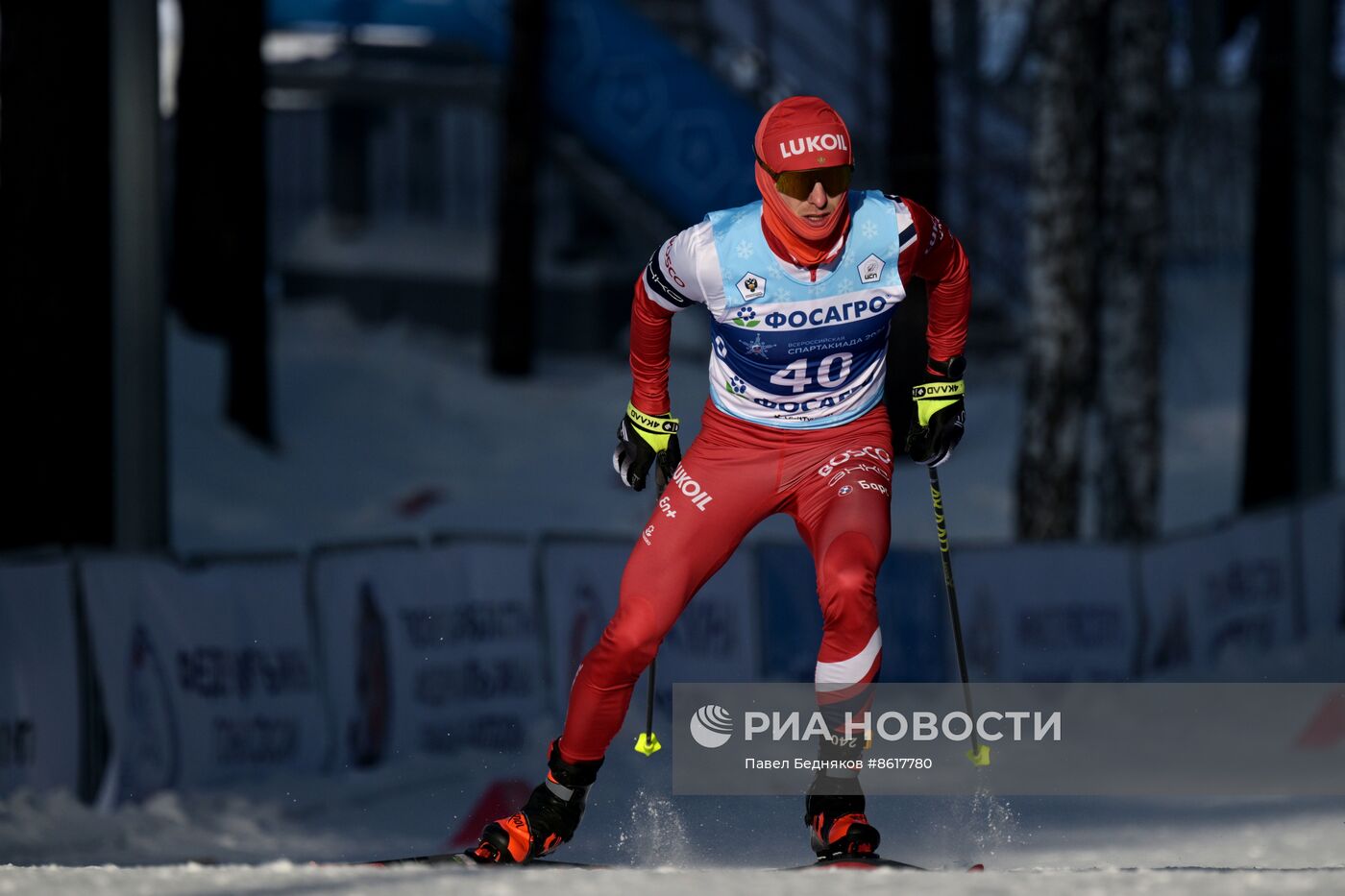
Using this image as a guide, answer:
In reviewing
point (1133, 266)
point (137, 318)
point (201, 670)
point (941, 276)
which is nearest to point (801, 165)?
point (941, 276)

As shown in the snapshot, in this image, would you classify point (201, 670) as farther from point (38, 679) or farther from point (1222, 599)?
point (1222, 599)

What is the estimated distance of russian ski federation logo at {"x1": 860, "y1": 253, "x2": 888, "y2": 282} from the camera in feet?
21.7

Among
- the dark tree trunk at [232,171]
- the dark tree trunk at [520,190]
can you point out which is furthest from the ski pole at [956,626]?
the dark tree trunk at [520,190]

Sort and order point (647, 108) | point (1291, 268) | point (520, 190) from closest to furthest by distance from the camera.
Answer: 1. point (1291, 268)
2. point (520, 190)
3. point (647, 108)

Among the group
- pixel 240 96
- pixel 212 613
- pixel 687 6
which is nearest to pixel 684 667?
pixel 212 613

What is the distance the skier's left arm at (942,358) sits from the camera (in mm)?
6926

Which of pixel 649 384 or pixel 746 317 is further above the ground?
pixel 746 317

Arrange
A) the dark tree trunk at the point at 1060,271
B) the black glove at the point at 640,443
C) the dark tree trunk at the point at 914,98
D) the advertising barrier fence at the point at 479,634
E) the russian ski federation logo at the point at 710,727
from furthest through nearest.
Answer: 1. the dark tree trunk at the point at 914,98
2. the dark tree trunk at the point at 1060,271
3. the advertising barrier fence at the point at 479,634
4. the russian ski federation logo at the point at 710,727
5. the black glove at the point at 640,443

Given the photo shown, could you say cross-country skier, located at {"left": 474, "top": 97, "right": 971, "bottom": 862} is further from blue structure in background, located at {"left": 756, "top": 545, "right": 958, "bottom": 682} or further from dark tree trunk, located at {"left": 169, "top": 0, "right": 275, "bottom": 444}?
dark tree trunk, located at {"left": 169, "top": 0, "right": 275, "bottom": 444}

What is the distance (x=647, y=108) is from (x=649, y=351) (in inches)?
665

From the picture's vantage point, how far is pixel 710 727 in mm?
7445

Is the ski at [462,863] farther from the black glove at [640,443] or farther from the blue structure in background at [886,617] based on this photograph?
the blue structure in background at [886,617]

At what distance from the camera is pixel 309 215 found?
2866 cm

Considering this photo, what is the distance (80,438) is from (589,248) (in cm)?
1357
